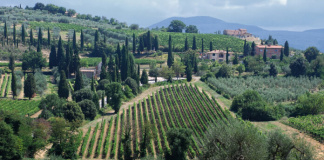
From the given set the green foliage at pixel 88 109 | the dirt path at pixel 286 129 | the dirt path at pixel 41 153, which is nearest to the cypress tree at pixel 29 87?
the green foliage at pixel 88 109

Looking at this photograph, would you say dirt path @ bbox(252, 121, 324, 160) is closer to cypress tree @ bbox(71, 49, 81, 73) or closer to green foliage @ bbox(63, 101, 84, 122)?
green foliage @ bbox(63, 101, 84, 122)

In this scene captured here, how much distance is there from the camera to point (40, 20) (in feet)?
433

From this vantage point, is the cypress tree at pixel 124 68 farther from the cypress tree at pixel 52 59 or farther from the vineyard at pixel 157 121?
the cypress tree at pixel 52 59

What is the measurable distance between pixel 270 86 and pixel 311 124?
81.8 ft

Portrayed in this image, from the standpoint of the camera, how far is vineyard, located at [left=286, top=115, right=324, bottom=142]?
4112 cm

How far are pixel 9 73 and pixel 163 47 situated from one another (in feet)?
155

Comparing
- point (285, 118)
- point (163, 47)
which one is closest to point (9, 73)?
point (163, 47)

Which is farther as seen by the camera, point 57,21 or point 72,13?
point 72,13

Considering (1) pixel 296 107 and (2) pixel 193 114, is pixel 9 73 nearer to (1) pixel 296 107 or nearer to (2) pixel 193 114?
→ (2) pixel 193 114

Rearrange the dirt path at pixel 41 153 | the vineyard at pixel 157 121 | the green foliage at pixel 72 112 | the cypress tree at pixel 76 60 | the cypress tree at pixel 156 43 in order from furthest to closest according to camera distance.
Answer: the cypress tree at pixel 156 43 < the cypress tree at pixel 76 60 < the green foliage at pixel 72 112 < the vineyard at pixel 157 121 < the dirt path at pixel 41 153

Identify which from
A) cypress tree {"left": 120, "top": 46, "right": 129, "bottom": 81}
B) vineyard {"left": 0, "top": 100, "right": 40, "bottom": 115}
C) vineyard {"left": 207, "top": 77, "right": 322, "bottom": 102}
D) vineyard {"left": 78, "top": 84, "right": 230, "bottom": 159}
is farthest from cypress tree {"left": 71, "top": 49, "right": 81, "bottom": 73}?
vineyard {"left": 207, "top": 77, "right": 322, "bottom": 102}

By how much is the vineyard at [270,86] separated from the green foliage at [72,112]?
2705 centimetres

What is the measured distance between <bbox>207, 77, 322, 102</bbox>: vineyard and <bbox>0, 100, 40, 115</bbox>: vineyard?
1229 inches

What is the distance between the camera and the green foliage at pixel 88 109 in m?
49.0
